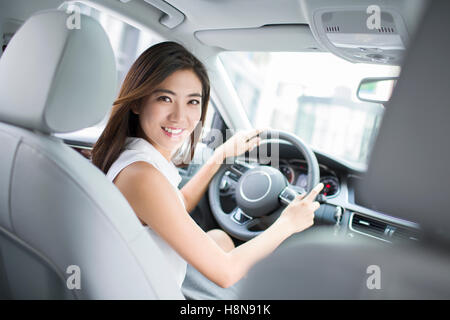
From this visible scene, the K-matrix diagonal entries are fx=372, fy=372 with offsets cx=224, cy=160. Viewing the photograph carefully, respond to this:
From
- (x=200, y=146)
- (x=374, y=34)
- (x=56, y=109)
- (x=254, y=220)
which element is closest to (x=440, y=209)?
(x=56, y=109)

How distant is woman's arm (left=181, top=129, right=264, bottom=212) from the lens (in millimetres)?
2072

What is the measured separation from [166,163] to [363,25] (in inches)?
38.0

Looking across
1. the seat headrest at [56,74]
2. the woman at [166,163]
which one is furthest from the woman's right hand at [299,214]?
the seat headrest at [56,74]

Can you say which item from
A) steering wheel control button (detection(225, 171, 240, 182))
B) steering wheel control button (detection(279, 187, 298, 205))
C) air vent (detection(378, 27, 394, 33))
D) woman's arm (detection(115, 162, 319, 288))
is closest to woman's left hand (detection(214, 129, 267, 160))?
steering wheel control button (detection(225, 171, 240, 182))

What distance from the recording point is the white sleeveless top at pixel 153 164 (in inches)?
49.2

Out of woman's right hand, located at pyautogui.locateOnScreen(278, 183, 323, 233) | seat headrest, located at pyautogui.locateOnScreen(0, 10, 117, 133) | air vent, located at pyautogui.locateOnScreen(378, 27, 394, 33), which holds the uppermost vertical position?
air vent, located at pyautogui.locateOnScreen(378, 27, 394, 33)

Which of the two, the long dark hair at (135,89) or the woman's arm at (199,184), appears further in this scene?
the woman's arm at (199,184)

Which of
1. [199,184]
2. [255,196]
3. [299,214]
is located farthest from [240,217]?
[299,214]

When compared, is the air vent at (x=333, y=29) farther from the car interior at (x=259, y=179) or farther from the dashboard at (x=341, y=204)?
the dashboard at (x=341, y=204)

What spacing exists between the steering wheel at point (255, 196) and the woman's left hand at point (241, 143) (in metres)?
0.06

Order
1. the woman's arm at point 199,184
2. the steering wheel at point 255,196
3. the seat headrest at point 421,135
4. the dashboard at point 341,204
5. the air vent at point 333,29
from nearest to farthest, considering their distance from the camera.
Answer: the seat headrest at point 421,135 → the air vent at point 333,29 → the dashboard at point 341,204 → the steering wheel at point 255,196 → the woman's arm at point 199,184

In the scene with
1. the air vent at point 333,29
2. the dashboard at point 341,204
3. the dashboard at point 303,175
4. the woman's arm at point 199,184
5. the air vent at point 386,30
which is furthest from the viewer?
the dashboard at point 303,175

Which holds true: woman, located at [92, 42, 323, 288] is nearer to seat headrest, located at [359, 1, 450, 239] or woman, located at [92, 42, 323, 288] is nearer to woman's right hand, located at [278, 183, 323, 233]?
woman's right hand, located at [278, 183, 323, 233]

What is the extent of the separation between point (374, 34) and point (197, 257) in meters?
1.16
